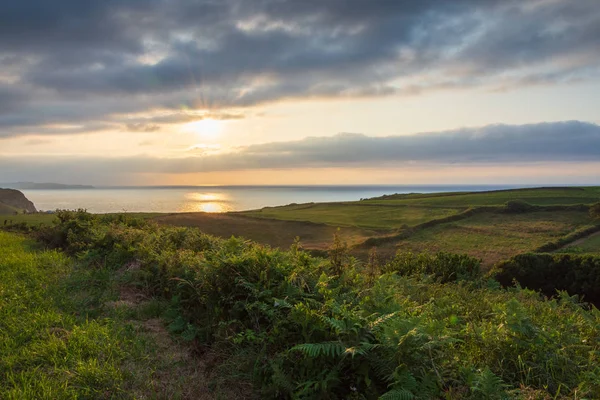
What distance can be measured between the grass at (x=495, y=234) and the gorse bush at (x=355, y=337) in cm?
2195

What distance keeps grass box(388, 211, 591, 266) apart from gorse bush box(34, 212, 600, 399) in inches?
864

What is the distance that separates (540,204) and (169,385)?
58421mm

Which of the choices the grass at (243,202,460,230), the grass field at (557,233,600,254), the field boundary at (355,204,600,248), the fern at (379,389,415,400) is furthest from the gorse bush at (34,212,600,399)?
the grass at (243,202,460,230)

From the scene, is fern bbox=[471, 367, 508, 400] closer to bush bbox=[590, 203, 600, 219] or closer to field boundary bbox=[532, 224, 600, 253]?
field boundary bbox=[532, 224, 600, 253]

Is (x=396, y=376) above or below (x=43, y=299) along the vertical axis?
above

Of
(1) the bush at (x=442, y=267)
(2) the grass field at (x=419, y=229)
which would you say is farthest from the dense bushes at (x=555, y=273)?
(2) the grass field at (x=419, y=229)

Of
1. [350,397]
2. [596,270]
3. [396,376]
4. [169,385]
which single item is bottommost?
[596,270]

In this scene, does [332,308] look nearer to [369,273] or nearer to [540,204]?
[369,273]

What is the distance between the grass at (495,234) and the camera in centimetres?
3004

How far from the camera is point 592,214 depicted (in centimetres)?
4000

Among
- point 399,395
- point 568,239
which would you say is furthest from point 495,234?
point 399,395

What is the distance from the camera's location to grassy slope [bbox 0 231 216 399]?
13.6 ft

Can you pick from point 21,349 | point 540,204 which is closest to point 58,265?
point 21,349

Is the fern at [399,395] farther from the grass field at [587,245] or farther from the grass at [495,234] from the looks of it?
the grass field at [587,245]
